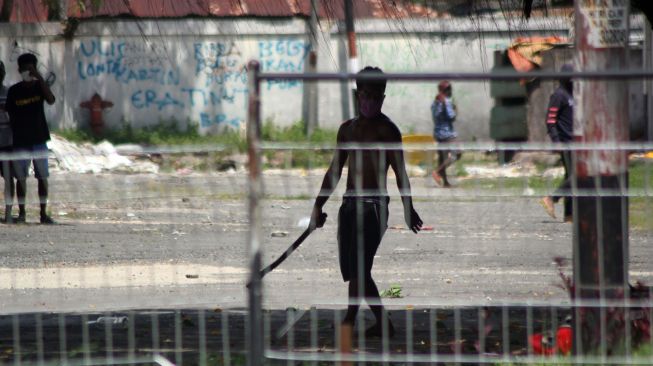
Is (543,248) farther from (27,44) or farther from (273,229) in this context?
(27,44)

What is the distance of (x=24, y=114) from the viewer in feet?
→ 37.4

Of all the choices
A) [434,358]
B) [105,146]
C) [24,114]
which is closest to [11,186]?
[434,358]

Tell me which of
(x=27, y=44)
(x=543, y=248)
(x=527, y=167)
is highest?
(x=27, y=44)

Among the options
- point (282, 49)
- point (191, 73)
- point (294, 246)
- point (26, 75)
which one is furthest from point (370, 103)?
point (191, 73)

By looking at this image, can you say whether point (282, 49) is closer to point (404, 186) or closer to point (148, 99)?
point (148, 99)

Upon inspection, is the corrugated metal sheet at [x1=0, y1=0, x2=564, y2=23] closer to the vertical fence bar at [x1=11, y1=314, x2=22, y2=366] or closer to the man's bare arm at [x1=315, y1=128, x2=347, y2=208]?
the man's bare arm at [x1=315, y1=128, x2=347, y2=208]

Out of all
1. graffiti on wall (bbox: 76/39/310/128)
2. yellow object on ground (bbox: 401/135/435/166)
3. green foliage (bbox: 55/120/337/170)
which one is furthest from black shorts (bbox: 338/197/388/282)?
graffiti on wall (bbox: 76/39/310/128)

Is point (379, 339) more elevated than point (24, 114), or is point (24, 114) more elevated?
point (24, 114)

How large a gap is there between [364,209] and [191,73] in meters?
14.9

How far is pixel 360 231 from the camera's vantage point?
5.64 meters

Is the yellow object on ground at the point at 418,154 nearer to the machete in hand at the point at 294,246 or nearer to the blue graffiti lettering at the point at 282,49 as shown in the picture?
the machete in hand at the point at 294,246

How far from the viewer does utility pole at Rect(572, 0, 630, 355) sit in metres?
5.09

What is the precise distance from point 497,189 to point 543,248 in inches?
25.6

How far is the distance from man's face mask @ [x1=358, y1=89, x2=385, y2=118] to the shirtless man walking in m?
0.15
